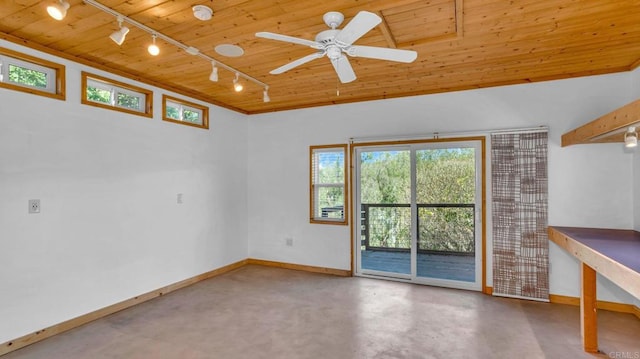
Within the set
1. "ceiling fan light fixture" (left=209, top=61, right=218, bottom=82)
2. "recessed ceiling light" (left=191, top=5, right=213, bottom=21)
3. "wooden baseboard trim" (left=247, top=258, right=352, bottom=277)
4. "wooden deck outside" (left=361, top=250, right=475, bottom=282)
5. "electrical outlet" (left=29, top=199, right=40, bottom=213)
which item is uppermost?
"recessed ceiling light" (left=191, top=5, right=213, bottom=21)

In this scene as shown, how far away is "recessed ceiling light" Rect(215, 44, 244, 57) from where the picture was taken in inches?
119

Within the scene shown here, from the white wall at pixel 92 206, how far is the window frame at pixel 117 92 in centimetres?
6

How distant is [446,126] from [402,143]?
63cm

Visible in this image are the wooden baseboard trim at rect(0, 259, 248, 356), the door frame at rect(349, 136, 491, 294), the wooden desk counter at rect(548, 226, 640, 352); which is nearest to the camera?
the wooden desk counter at rect(548, 226, 640, 352)

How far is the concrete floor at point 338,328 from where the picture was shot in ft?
9.04

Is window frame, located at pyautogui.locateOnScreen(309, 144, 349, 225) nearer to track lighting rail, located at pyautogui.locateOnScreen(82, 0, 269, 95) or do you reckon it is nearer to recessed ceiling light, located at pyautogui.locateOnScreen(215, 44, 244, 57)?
track lighting rail, located at pyautogui.locateOnScreen(82, 0, 269, 95)

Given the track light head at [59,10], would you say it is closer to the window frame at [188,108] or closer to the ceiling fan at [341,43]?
the ceiling fan at [341,43]

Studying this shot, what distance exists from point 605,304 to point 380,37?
3897mm

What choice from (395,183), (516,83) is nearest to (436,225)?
(395,183)

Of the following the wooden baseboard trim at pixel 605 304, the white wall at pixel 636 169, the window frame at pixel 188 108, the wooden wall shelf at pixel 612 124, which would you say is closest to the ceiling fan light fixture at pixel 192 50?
the window frame at pixel 188 108

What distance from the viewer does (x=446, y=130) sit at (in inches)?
174

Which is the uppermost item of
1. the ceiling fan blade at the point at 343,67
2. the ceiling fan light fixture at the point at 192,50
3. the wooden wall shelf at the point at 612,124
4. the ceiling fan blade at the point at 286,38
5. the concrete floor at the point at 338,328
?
the ceiling fan light fixture at the point at 192,50

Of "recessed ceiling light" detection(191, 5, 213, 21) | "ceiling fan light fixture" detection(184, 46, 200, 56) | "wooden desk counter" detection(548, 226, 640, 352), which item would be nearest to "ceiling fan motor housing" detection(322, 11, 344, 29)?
"recessed ceiling light" detection(191, 5, 213, 21)

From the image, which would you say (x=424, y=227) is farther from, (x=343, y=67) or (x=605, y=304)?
(x=343, y=67)
